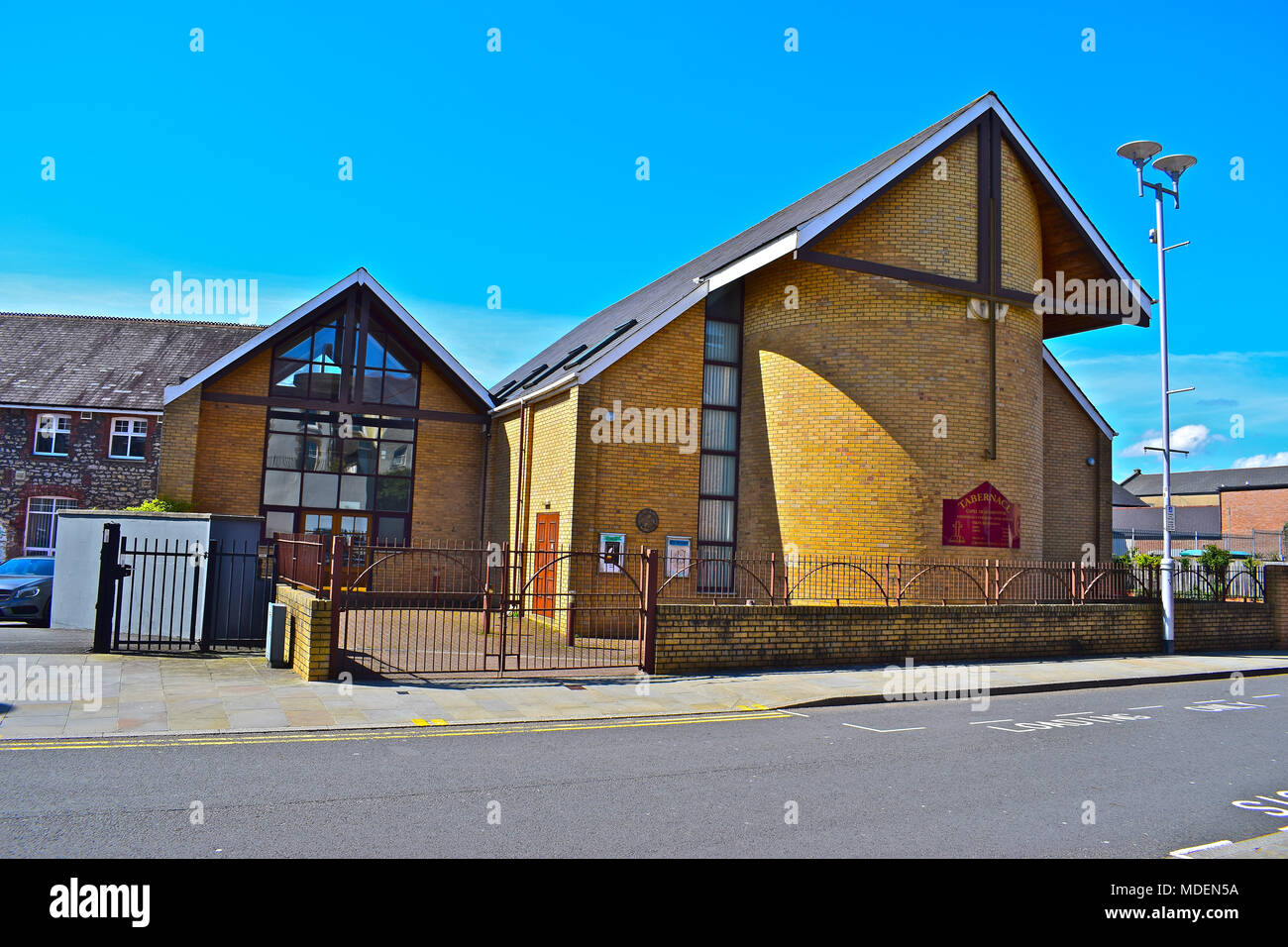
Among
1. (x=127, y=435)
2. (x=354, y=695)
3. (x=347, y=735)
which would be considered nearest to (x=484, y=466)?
(x=127, y=435)

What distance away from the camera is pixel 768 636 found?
14016mm

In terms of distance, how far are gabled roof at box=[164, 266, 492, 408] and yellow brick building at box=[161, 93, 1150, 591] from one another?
72mm

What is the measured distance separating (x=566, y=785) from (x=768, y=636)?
743cm

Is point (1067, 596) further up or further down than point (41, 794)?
further up

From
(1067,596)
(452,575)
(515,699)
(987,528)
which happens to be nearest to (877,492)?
(987,528)

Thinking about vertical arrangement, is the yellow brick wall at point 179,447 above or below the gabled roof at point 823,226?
below

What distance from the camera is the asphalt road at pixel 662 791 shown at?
5.55 metres

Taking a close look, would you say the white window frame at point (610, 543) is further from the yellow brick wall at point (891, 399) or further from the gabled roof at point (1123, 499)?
the gabled roof at point (1123, 499)

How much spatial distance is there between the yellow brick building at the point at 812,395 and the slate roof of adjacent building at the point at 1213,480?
5482 cm

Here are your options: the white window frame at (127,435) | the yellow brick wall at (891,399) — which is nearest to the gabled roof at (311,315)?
the white window frame at (127,435)

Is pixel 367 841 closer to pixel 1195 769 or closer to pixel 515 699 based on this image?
pixel 515 699

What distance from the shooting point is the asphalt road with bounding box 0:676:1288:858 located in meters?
5.55

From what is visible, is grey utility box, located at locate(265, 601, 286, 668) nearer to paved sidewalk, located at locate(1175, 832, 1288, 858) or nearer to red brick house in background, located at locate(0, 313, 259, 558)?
paved sidewalk, located at locate(1175, 832, 1288, 858)

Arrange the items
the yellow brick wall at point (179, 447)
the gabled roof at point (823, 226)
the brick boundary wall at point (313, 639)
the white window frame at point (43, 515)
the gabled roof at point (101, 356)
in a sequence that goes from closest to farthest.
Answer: the brick boundary wall at point (313, 639), the gabled roof at point (823, 226), the yellow brick wall at point (179, 447), the white window frame at point (43, 515), the gabled roof at point (101, 356)
